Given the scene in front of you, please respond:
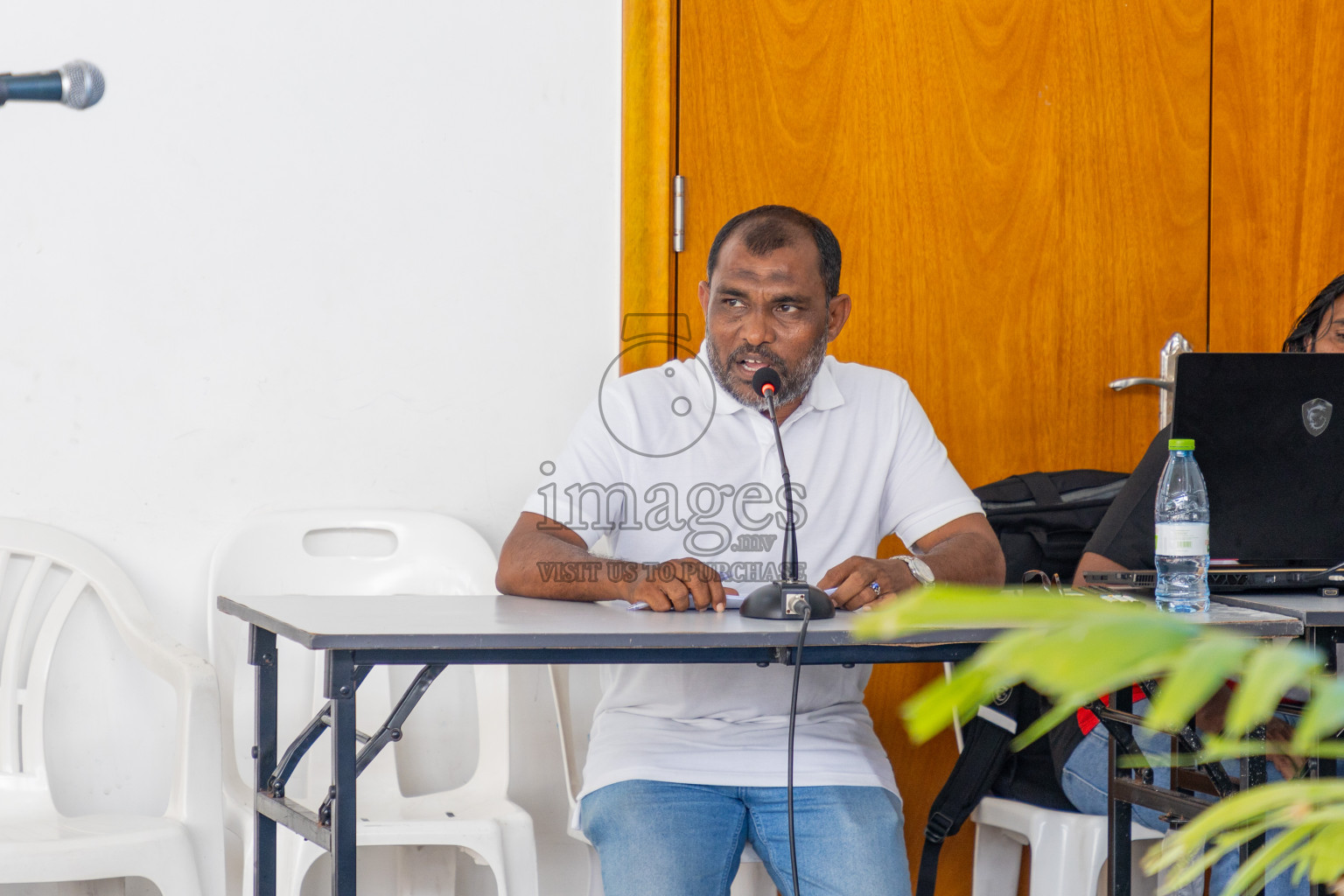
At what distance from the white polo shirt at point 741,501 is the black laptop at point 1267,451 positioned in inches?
15.4

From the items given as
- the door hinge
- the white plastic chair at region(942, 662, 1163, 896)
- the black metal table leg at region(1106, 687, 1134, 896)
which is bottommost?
the white plastic chair at region(942, 662, 1163, 896)

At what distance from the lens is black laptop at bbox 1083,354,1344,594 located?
1.73 meters

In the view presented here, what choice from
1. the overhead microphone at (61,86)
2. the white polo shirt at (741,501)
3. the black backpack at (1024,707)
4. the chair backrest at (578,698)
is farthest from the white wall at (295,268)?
the overhead microphone at (61,86)

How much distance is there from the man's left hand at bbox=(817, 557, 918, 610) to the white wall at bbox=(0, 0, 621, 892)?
965mm

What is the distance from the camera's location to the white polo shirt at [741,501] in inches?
71.7

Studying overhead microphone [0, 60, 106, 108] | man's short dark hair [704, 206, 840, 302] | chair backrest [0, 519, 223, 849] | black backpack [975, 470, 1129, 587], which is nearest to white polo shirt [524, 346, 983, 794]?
man's short dark hair [704, 206, 840, 302]

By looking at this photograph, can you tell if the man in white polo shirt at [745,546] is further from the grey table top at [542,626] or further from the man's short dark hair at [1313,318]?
the man's short dark hair at [1313,318]

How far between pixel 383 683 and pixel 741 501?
0.77 metres

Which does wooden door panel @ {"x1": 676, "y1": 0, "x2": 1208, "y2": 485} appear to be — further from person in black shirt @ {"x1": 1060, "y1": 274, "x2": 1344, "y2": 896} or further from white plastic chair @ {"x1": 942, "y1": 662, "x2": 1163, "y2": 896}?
white plastic chair @ {"x1": 942, "y1": 662, "x2": 1163, "y2": 896}

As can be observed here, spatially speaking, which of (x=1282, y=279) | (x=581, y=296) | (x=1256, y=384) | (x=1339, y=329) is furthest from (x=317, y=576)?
(x=1282, y=279)

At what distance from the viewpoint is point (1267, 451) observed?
174 centimetres

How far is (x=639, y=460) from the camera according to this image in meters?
2.00

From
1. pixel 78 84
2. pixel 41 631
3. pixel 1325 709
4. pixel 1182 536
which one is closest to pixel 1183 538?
pixel 1182 536

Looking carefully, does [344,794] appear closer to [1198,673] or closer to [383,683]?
[383,683]
